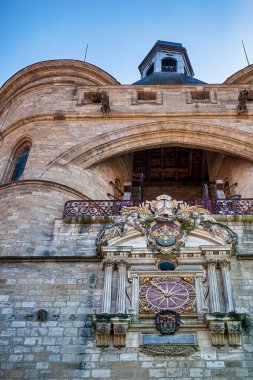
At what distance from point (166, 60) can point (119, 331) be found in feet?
63.5

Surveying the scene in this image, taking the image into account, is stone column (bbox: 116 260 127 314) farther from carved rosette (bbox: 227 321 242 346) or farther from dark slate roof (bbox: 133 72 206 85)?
dark slate roof (bbox: 133 72 206 85)

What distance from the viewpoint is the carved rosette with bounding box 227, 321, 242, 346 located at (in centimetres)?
746

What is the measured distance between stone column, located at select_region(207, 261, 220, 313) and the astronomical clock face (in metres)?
0.26

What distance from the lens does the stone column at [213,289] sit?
792 cm

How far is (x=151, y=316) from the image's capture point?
789 cm

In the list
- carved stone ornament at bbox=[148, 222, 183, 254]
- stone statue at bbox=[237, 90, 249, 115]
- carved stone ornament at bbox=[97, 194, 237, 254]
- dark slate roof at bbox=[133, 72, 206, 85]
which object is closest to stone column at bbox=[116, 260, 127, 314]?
carved stone ornament at bbox=[97, 194, 237, 254]

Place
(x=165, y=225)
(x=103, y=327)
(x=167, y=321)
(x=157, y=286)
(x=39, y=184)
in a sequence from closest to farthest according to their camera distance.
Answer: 1. (x=103, y=327)
2. (x=167, y=321)
3. (x=157, y=286)
4. (x=165, y=225)
5. (x=39, y=184)

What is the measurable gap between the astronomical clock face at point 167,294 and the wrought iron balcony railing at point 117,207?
6.71 feet

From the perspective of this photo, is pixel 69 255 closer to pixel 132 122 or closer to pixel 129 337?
pixel 129 337

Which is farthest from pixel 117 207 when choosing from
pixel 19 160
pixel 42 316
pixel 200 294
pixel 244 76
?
pixel 244 76

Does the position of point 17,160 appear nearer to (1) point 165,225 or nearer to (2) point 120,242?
(2) point 120,242

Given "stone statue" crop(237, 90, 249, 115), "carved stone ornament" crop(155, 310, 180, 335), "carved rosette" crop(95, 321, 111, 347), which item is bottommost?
"carved rosette" crop(95, 321, 111, 347)

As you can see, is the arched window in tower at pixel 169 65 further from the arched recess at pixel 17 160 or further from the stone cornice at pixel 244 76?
the arched recess at pixel 17 160

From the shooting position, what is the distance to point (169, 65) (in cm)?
2491
